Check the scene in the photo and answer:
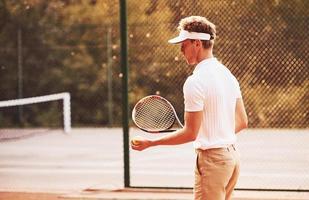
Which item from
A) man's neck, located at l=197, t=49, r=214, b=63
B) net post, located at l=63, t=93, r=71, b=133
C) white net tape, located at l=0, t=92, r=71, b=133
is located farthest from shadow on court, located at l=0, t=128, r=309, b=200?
man's neck, located at l=197, t=49, r=214, b=63

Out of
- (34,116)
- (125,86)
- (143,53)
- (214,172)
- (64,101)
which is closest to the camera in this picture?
(214,172)

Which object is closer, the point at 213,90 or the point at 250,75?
the point at 213,90

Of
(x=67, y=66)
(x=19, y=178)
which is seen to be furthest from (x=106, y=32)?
(x=19, y=178)

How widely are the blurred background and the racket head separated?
21.5ft

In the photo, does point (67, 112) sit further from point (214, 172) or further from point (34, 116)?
point (214, 172)

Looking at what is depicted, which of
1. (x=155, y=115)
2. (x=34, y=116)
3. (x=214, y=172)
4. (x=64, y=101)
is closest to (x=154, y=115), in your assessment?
(x=155, y=115)

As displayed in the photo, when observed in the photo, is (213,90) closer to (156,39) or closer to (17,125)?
(156,39)

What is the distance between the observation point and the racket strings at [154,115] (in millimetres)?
5754

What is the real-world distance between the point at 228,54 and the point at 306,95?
194cm

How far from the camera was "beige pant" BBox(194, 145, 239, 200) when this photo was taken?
517 centimetres

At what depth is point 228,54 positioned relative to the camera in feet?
47.7

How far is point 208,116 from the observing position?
204 inches

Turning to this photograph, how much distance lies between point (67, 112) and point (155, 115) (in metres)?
15.1

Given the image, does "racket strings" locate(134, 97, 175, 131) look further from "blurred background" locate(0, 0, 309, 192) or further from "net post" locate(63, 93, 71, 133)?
"net post" locate(63, 93, 71, 133)
